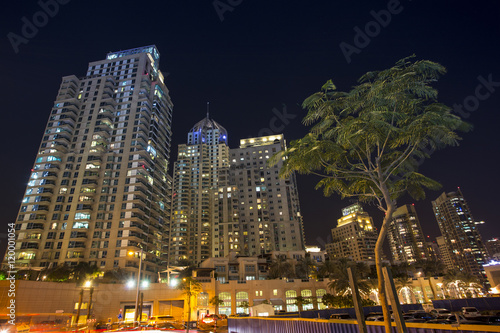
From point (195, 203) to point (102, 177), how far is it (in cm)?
8495

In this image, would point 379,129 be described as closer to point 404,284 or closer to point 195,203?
point 404,284

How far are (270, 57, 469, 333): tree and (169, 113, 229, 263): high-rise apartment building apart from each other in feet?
438

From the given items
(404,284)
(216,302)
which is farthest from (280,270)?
(404,284)

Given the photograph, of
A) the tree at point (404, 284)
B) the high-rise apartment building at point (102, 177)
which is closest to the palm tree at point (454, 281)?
the tree at point (404, 284)

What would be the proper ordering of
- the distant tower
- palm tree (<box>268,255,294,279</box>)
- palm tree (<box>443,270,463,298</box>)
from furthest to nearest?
the distant tower, palm tree (<box>268,255,294,279</box>), palm tree (<box>443,270,463,298</box>)

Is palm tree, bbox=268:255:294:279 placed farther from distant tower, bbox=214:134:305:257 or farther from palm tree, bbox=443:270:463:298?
palm tree, bbox=443:270:463:298

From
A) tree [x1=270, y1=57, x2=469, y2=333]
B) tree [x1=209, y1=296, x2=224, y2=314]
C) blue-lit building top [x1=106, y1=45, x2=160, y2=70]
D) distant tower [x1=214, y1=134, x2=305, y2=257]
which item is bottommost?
tree [x1=209, y1=296, x2=224, y2=314]

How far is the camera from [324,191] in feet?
47.6

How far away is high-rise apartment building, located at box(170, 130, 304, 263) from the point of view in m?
134

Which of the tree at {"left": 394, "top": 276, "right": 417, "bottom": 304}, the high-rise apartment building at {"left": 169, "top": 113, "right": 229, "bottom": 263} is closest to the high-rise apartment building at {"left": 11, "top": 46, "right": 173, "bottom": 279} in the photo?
the high-rise apartment building at {"left": 169, "top": 113, "right": 229, "bottom": 263}

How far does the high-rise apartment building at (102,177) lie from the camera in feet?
268

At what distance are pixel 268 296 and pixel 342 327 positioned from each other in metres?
63.0

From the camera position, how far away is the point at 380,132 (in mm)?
11453

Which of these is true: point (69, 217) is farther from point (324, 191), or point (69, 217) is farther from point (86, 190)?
point (324, 191)
